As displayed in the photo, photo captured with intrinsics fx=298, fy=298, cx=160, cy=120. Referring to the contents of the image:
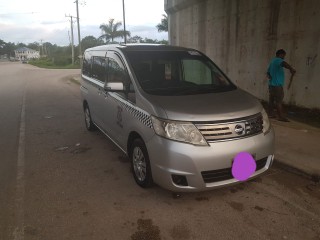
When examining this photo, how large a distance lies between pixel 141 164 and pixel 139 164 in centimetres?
5

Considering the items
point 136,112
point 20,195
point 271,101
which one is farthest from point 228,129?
point 271,101

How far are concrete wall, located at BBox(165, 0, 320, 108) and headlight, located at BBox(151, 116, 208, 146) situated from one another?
5322 mm

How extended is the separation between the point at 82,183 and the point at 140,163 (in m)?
→ 0.95

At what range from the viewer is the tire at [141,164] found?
12.2 ft

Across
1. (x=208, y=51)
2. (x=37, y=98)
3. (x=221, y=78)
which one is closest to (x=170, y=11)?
(x=208, y=51)

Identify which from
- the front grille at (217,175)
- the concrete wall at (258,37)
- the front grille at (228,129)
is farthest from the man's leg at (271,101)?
the front grille at (217,175)

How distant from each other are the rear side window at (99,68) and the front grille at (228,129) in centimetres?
257

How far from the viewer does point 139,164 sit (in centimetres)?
395

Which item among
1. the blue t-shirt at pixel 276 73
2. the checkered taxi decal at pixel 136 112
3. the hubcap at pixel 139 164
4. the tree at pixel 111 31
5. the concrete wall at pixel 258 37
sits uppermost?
the tree at pixel 111 31

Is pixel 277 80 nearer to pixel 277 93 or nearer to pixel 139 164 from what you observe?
pixel 277 93

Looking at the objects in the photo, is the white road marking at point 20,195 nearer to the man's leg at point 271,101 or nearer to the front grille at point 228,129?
the front grille at point 228,129
